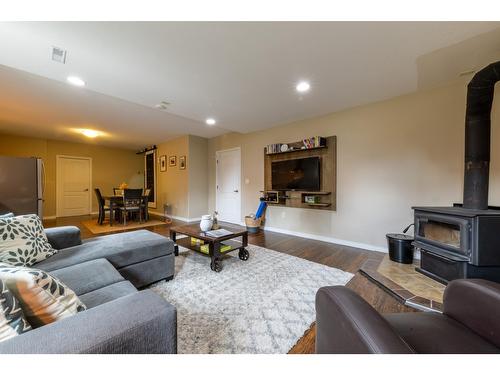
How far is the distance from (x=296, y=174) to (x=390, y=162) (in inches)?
59.8

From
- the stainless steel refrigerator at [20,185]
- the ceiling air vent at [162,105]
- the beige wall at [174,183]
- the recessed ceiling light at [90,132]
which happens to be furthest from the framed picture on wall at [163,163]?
the ceiling air vent at [162,105]

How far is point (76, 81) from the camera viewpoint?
2457 mm

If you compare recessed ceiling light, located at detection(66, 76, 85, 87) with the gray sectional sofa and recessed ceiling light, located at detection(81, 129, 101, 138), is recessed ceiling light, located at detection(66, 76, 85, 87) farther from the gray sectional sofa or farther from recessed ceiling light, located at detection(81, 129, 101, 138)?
recessed ceiling light, located at detection(81, 129, 101, 138)

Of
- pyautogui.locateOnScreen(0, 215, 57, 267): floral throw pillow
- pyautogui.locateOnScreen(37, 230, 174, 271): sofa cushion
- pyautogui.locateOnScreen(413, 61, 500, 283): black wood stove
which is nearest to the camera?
pyautogui.locateOnScreen(0, 215, 57, 267): floral throw pillow

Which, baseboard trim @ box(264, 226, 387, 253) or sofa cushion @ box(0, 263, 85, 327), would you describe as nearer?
sofa cushion @ box(0, 263, 85, 327)

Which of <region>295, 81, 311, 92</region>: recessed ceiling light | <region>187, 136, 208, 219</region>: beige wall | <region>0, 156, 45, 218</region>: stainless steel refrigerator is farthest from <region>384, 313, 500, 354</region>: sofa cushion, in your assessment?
<region>0, 156, 45, 218</region>: stainless steel refrigerator

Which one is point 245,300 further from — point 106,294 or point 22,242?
point 22,242

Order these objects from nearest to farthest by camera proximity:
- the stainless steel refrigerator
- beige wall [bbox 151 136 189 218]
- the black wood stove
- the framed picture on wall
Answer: the black wood stove, the stainless steel refrigerator, beige wall [bbox 151 136 189 218], the framed picture on wall

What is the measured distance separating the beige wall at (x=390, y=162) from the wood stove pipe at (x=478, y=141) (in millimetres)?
633

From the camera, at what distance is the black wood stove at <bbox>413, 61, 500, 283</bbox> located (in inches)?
66.1

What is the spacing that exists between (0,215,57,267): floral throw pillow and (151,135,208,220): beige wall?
3.81m

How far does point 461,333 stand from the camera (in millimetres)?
881
